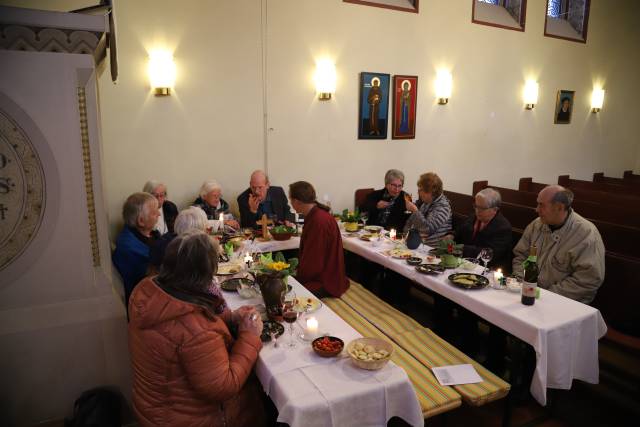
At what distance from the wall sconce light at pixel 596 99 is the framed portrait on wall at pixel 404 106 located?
492cm

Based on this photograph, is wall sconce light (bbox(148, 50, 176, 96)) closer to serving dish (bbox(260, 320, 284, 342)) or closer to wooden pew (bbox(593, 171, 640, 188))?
serving dish (bbox(260, 320, 284, 342))

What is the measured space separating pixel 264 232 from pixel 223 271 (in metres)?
1.18

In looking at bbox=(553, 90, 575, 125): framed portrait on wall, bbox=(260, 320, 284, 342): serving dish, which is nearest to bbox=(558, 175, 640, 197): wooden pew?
bbox=(553, 90, 575, 125): framed portrait on wall

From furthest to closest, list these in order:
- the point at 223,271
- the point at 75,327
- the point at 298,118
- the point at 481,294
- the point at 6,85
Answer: the point at 298,118
the point at 223,271
the point at 481,294
the point at 75,327
the point at 6,85

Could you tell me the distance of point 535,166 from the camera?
8797mm

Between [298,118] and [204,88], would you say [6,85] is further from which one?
[298,118]

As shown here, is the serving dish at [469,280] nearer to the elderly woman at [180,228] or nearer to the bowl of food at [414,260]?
the bowl of food at [414,260]

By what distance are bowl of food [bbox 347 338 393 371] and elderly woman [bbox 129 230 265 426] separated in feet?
1.80

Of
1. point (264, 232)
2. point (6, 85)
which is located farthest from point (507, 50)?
point (6, 85)

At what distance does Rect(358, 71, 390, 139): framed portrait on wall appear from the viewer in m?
6.61

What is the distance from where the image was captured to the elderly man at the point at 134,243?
125 inches

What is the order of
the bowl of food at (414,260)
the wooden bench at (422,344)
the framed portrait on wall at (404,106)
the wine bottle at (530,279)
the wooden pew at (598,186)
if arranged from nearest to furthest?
the wooden bench at (422,344)
the wine bottle at (530,279)
the bowl of food at (414,260)
the framed portrait on wall at (404,106)
the wooden pew at (598,186)

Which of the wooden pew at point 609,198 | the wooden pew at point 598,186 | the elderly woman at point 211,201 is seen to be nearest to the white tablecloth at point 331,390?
the elderly woman at point 211,201

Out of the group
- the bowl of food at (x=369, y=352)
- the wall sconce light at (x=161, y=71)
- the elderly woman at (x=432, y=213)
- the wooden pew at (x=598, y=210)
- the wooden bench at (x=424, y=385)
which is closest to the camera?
the bowl of food at (x=369, y=352)
